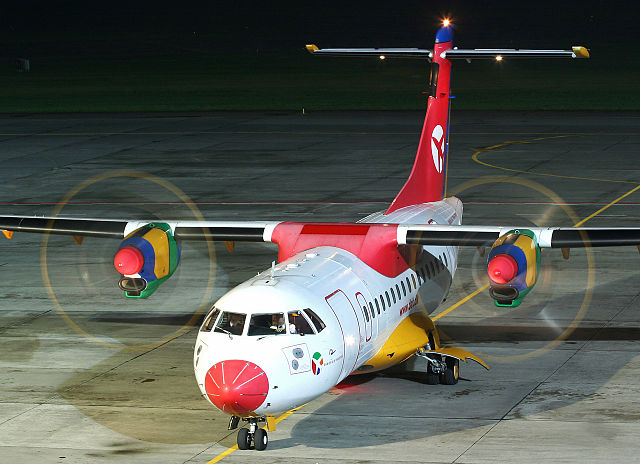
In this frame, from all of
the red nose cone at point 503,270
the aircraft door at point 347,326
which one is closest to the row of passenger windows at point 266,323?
the aircraft door at point 347,326

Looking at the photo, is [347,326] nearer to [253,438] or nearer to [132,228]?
[253,438]

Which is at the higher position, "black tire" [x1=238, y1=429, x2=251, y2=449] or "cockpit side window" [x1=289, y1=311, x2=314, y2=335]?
"cockpit side window" [x1=289, y1=311, x2=314, y2=335]

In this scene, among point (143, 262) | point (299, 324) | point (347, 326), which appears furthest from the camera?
point (143, 262)

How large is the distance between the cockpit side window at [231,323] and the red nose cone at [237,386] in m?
0.65

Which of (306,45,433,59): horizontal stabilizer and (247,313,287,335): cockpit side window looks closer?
(247,313,287,335): cockpit side window

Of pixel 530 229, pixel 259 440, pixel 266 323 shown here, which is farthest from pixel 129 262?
pixel 530 229

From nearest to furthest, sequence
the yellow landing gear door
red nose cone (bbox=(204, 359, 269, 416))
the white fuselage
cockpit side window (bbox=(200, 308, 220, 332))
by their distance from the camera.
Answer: red nose cone (bbox=(204, 359, 269, 416)), the white fuselage, cockpit side window (bbox=(200, 308, 220, 332)), the yellow landing gear door

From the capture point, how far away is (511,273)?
771 inches

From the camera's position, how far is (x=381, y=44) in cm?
12200

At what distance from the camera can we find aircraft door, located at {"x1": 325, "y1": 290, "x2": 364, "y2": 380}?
18.8 meters

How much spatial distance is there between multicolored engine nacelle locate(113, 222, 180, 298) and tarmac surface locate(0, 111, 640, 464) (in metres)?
2.05

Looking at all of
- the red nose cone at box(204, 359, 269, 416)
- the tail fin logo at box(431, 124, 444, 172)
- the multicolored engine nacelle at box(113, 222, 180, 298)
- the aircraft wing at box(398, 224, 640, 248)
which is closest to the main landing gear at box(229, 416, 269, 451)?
the red nose cone at box(204, 359, 269, 416)

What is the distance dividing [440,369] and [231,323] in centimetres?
572

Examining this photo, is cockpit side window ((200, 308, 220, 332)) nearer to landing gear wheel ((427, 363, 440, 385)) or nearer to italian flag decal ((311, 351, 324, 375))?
italian flag decal ((311, 351, 324, 375))
